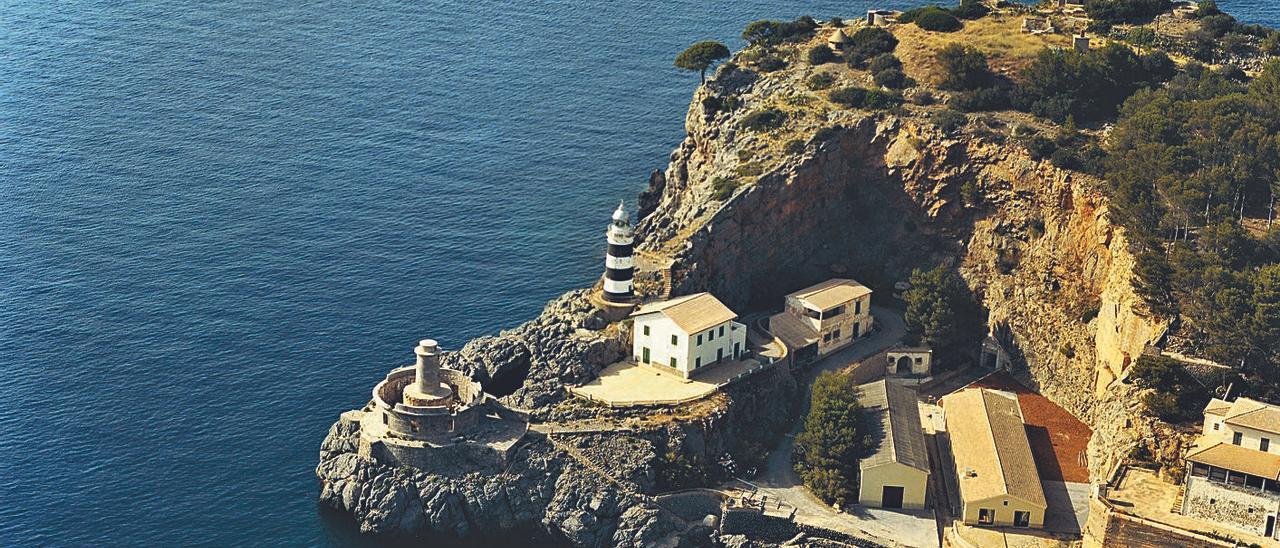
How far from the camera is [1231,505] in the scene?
99438 mm

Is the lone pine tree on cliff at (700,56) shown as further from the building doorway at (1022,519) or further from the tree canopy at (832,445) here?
the building doorway at (1022,519)

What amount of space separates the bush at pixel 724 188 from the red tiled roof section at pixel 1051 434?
22.5m

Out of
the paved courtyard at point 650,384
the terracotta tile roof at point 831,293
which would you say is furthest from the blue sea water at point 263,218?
the terracotta tile roof at point 831,293

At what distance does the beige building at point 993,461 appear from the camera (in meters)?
107

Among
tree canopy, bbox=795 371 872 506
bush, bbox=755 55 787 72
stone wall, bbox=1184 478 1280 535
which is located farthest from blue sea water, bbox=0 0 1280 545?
stone wall, bbox=1184 478 1280 535

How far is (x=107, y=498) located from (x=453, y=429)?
2213 cm

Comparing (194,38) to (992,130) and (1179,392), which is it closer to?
(992,130)

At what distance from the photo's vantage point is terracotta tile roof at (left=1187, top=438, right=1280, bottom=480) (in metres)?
98.9

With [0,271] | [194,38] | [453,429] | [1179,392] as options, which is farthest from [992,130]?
[194,38]

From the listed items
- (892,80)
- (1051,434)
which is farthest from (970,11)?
(1051,434)

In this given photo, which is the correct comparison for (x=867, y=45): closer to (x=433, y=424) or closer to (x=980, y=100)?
(x=980, y=100)

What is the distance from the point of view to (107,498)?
110500 millimetres

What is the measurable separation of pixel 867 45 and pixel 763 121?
540 inches

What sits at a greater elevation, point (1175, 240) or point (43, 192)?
point (1175, 240)
